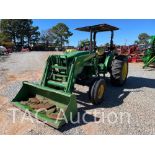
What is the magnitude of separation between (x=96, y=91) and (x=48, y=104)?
126 centimetres

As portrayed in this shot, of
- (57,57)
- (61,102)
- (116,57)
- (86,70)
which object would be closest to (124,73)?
(116,57)

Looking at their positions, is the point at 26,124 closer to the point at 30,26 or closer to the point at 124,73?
the point at 124,73

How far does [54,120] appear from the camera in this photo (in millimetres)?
4410

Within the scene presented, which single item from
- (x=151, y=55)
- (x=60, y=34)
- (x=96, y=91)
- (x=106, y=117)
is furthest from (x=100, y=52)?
(x=60, y=34)

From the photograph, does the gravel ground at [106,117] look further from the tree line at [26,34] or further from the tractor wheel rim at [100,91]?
the tree line at [26,34]

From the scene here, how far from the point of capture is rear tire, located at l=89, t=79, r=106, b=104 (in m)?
5.48

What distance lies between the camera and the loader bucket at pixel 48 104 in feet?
14.6

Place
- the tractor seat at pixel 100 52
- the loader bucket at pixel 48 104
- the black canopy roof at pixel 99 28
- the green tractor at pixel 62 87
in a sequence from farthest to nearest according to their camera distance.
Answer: the tractor seat at pixel 100 52
the black canopy roof at pixel 99 28
the green tractor at pixel 62 87
the loader bucket at pixel 48 104

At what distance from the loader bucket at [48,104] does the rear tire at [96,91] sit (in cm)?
87

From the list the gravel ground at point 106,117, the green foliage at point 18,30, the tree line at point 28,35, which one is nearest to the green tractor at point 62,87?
the gravel ground at point 106,117

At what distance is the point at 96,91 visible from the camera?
5.50 metres

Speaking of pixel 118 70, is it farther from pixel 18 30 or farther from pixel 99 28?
pixel 18 30

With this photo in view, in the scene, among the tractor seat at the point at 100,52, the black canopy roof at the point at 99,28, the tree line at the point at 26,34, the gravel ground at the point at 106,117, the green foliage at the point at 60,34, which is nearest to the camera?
the gravel ground at the point at 106,117

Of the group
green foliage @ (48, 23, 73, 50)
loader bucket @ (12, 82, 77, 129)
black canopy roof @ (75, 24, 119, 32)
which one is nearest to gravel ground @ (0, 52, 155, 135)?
loader bucket @ (12, 82, 77, 129)
